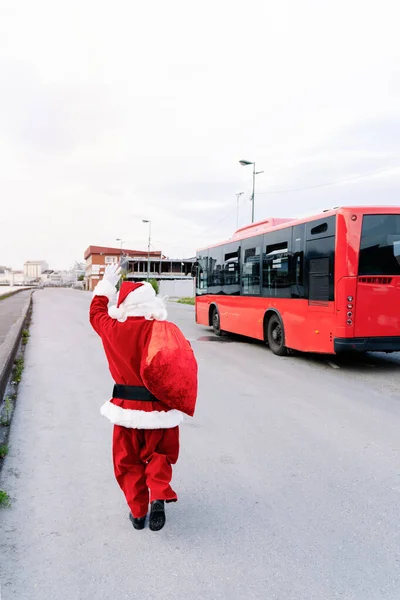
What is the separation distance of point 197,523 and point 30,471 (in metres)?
1.73

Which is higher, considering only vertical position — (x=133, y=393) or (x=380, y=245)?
(x=380, y=245)

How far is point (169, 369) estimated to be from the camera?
3029mm

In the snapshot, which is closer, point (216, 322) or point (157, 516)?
point (157, 516)

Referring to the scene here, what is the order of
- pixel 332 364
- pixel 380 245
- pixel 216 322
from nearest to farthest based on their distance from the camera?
pixel 380 245 < pixel 332 364 < pixel 216 322

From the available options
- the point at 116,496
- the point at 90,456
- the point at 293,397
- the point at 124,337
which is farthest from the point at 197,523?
the point at 293,397

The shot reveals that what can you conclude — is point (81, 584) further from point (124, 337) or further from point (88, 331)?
point (88, 331)

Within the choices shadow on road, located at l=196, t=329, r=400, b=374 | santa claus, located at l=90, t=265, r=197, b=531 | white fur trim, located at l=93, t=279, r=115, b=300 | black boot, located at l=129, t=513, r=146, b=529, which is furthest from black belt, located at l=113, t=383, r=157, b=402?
shadow on road, located at l=196, t=329, r=400, b=374

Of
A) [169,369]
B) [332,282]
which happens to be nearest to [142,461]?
[169,369]

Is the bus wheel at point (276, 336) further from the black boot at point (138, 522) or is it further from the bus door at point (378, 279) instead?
the black boot at point (138, 522)

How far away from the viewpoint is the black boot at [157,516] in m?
3.11

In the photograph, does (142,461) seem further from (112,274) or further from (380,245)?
(380,245)

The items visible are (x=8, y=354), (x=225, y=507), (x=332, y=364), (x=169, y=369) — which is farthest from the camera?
(x=332, y=364)

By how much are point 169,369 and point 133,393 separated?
1.22 ft

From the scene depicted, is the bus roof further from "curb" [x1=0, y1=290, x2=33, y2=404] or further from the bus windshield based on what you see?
"curb" [x1=0, y1=290, x2=33, y2=404]
